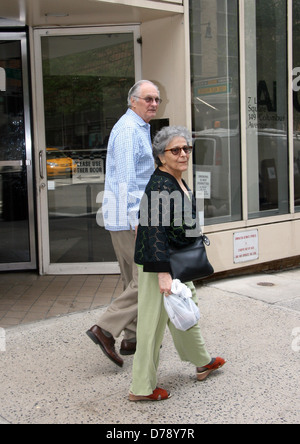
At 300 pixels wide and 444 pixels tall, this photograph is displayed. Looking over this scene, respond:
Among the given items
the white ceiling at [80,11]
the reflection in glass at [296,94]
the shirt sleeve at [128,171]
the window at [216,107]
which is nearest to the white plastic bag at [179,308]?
the shirt sleeve at [128,171]

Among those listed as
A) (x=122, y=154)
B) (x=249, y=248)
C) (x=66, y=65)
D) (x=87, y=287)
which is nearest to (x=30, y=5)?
(x=66, y=65)

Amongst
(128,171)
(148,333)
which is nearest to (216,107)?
(128,171)

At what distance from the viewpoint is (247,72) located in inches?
242

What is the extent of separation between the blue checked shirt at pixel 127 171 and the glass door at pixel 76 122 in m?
2.51

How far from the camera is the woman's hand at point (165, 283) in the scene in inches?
122

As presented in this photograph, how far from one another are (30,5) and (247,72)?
2.49 metres

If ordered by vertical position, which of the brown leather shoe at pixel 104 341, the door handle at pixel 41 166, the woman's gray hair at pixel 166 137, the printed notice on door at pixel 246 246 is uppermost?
the woman's gray hair at pixel 166 137

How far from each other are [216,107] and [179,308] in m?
3.38

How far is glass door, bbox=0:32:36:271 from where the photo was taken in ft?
20.3

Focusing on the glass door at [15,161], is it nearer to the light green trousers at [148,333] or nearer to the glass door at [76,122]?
the glass door at [76,122]

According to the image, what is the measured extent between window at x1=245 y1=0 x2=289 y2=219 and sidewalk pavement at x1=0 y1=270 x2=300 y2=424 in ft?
5.80

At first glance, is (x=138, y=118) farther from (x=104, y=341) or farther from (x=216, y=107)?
(x=216, y=107)


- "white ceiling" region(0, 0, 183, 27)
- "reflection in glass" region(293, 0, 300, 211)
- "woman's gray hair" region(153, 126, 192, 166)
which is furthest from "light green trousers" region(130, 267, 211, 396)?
"reflection in glass" region(293, 0, 300, 211)

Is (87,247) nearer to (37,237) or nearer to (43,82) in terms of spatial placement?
(37,237)
